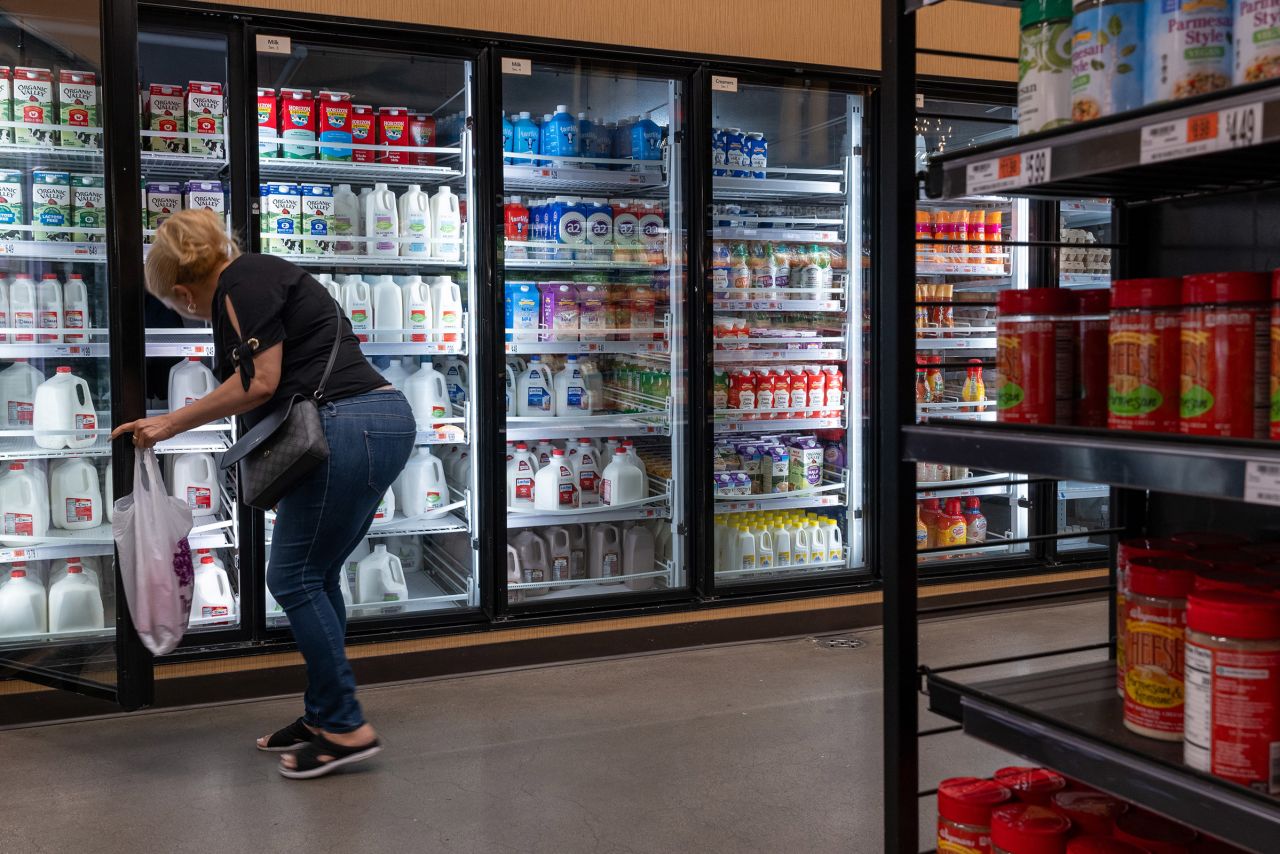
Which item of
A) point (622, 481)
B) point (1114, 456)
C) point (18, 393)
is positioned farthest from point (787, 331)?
point (1114, 456)

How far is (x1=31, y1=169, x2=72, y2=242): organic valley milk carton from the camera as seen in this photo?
12.7 feet

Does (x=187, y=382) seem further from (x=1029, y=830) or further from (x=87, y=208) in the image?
(x=1029, y=830)

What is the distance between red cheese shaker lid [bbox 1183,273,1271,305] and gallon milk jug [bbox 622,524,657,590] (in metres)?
3.77

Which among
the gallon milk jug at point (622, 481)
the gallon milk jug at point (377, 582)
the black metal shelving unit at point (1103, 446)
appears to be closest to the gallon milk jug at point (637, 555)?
the gallon milk jug at point (622, 481)

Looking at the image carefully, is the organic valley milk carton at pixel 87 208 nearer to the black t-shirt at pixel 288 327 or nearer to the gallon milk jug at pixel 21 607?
the black t-shirt at pixel 288 327

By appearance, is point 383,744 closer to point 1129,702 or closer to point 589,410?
point 589,410

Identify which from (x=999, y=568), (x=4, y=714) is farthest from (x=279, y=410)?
(x=999, y=568)

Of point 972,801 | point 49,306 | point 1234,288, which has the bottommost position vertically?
→ point 972,801

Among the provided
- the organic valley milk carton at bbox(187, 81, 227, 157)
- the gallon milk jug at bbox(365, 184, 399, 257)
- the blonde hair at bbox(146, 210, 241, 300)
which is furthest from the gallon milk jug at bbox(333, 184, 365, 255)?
the blonde hair at bbox(146, 210, 241, 300)

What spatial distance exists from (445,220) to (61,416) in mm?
1536

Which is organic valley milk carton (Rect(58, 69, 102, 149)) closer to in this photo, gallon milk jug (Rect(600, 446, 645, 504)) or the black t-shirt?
the black t-shirt

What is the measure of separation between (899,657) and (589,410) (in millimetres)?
3238

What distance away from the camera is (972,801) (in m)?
1.75

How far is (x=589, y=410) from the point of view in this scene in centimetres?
493
